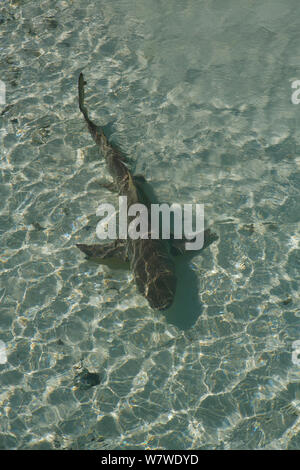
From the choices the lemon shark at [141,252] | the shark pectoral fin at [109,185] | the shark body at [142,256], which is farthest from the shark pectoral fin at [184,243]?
the shark pectoral fin at [109,185]

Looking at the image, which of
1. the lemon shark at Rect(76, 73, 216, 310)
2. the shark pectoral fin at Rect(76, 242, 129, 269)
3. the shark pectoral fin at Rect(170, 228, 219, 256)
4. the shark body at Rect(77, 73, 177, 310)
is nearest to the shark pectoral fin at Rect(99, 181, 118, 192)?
the lemon shark at Rect(76, 73, 216, 310)

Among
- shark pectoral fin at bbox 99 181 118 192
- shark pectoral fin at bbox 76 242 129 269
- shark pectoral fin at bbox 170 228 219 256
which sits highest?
shark pectoral fin at bbox 99 181 118 192

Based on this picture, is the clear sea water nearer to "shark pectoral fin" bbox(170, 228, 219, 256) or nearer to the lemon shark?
"shark pectoral fin" bbox(170, 228, 219, 256)

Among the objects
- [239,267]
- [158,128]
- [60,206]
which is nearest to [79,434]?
[239,267]

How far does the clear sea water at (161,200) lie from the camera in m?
6.47

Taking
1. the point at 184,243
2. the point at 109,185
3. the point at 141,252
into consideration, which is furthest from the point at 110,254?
the point at 109,185

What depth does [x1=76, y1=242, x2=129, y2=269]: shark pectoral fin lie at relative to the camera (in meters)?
7.67

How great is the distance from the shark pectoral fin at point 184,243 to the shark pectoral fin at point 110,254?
0.85m

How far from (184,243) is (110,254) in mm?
1315

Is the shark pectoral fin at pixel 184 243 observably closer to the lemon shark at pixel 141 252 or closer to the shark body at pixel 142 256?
the lemon shark at pixel 141 252

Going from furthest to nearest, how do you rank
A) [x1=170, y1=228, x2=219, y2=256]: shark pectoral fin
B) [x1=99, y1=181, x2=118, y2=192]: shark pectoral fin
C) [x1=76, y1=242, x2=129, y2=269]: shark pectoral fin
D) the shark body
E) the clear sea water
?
[x1=99, y1=181, x2=118, y2=192]: shark pectoral fin
[x1=76, y1=242, x2=129, y2=269]: shark pectoral fin
[x1=170, y1=228, x2=219, y2=256]: shark pectoral fin
the shark body
the clear sea water

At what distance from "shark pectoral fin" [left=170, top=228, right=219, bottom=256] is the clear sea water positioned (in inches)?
5.9

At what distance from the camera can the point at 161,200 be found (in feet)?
28.1

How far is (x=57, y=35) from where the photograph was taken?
40.6 feet
